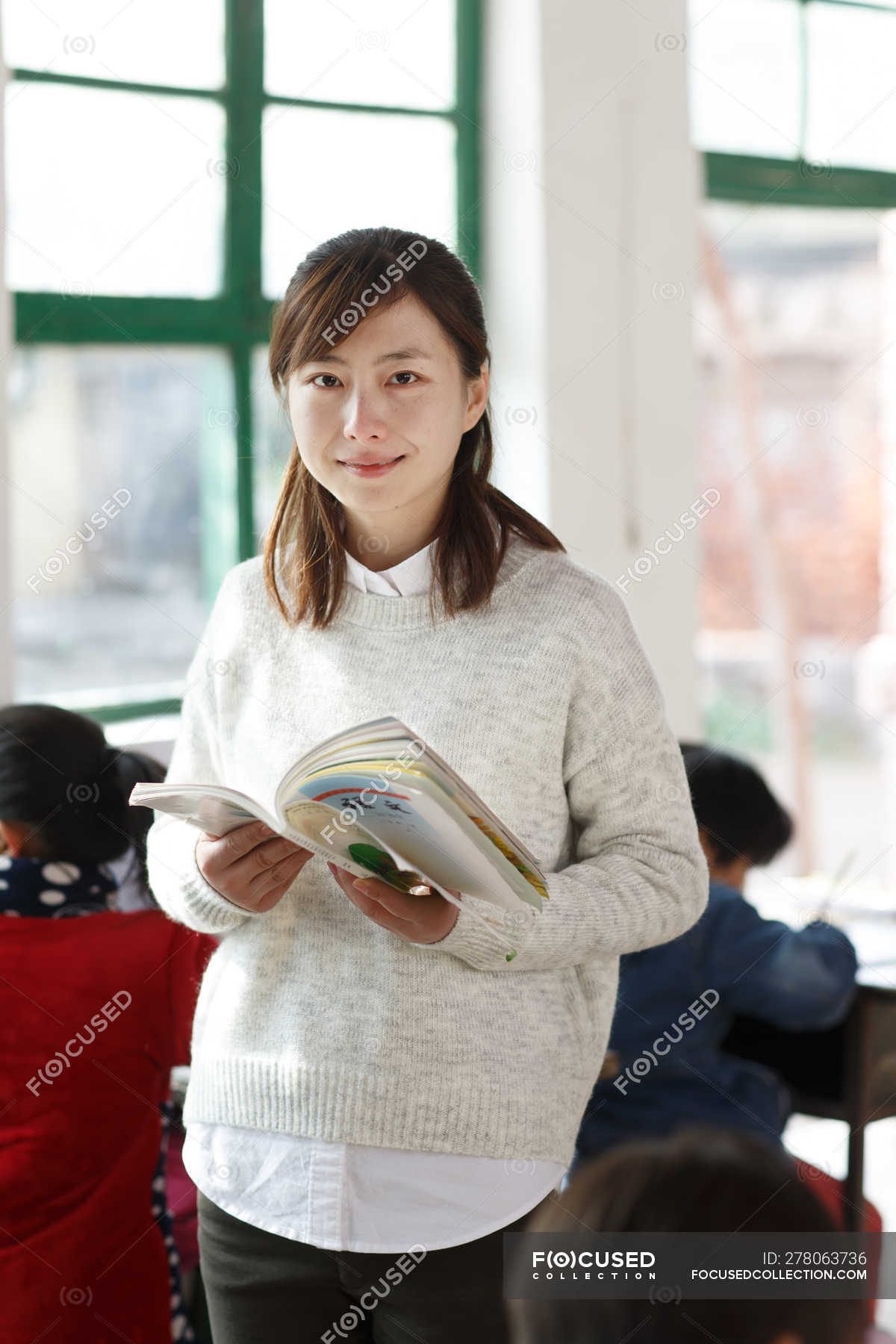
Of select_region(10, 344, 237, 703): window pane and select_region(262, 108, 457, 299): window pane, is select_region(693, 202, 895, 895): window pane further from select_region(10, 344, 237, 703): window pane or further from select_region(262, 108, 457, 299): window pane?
select_region(10, 344, 237, 703): window pane

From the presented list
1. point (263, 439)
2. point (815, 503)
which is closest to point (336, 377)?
point (263, 439)

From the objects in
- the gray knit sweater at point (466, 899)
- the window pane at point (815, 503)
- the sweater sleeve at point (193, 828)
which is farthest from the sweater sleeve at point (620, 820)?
the window pane at point (815, 503)

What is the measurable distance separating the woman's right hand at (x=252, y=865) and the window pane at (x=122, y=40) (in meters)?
2.15

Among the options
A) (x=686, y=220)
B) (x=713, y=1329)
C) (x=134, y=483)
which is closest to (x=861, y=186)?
(x=686, y=220)

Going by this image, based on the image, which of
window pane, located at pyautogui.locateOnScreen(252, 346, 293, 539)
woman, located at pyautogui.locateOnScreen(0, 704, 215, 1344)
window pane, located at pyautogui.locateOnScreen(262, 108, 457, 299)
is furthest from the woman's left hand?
window pane, located at pyautogui.locateOnScreen(262, 108, 457, 299)

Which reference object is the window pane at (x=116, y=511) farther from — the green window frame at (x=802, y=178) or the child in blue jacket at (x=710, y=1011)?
the green window frame at (x=802, y=178)

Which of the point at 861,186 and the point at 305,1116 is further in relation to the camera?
the point at 861,186

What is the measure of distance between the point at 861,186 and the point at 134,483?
2454 millimetres

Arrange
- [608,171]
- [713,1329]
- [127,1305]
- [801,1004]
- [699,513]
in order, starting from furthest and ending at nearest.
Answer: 1. [699,513]
2. [608,171]
3. [801,1004]
4. [127,1305]
5. [713,1329]

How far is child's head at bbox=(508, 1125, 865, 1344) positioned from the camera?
2.24 ft

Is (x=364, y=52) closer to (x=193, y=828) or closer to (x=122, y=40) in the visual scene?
(x=122, y=40)

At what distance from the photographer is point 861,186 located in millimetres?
4043

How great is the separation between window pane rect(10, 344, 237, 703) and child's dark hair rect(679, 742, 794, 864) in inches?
54.5

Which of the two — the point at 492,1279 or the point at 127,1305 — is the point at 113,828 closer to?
the point at 127,1305
